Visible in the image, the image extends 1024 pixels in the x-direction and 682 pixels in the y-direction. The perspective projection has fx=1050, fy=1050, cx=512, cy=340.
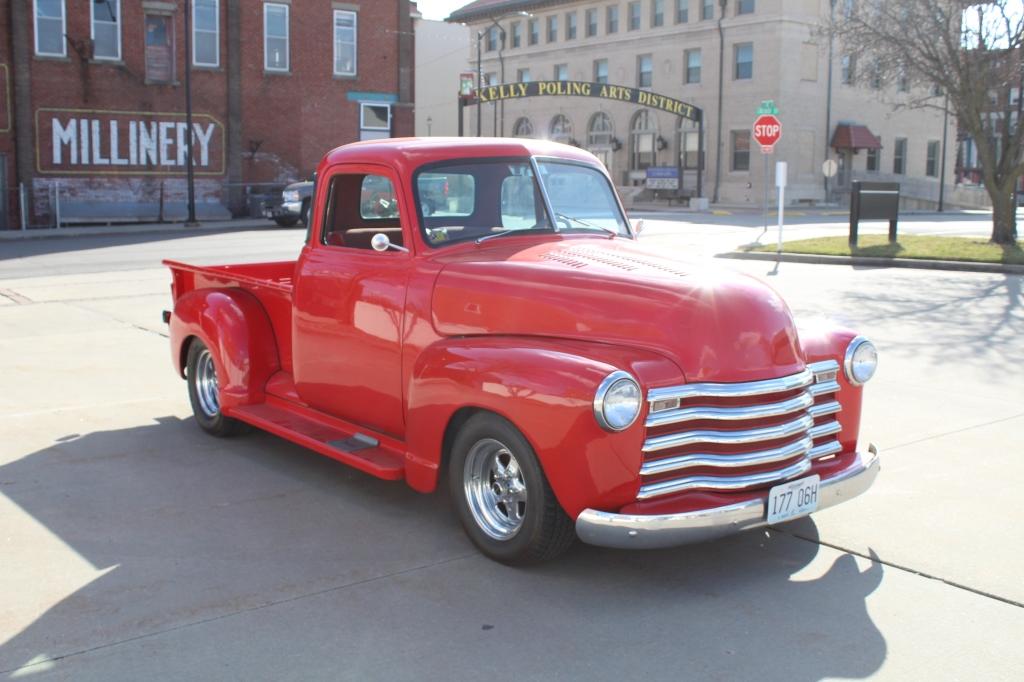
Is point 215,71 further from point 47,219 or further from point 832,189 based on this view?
point 832,189

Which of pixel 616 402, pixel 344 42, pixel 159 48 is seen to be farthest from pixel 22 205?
pixel 616 402

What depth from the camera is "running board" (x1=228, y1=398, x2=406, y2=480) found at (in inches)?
213

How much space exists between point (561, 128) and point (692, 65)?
979cm

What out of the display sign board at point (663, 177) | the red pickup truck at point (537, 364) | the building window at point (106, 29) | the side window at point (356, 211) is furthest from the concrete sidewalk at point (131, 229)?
the side window at point (356, 211)

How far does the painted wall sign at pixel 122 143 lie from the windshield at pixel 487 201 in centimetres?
2988

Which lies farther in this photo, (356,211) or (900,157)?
(900,157)

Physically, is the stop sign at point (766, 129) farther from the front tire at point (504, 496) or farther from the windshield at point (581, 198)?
the front tire at point (504, 496)

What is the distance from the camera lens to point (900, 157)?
188ft

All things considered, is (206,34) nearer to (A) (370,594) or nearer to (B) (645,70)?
(B) (645,70)

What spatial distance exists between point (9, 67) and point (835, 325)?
31.7 m

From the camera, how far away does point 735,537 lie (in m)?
5.27

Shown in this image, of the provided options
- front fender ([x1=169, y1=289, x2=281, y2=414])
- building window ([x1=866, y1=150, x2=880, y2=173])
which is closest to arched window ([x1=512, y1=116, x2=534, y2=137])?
building window ([x1=866, y1=150, x2=880, y2=173])

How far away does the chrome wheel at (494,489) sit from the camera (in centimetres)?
480

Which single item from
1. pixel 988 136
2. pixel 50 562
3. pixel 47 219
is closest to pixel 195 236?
pixel 47 219
